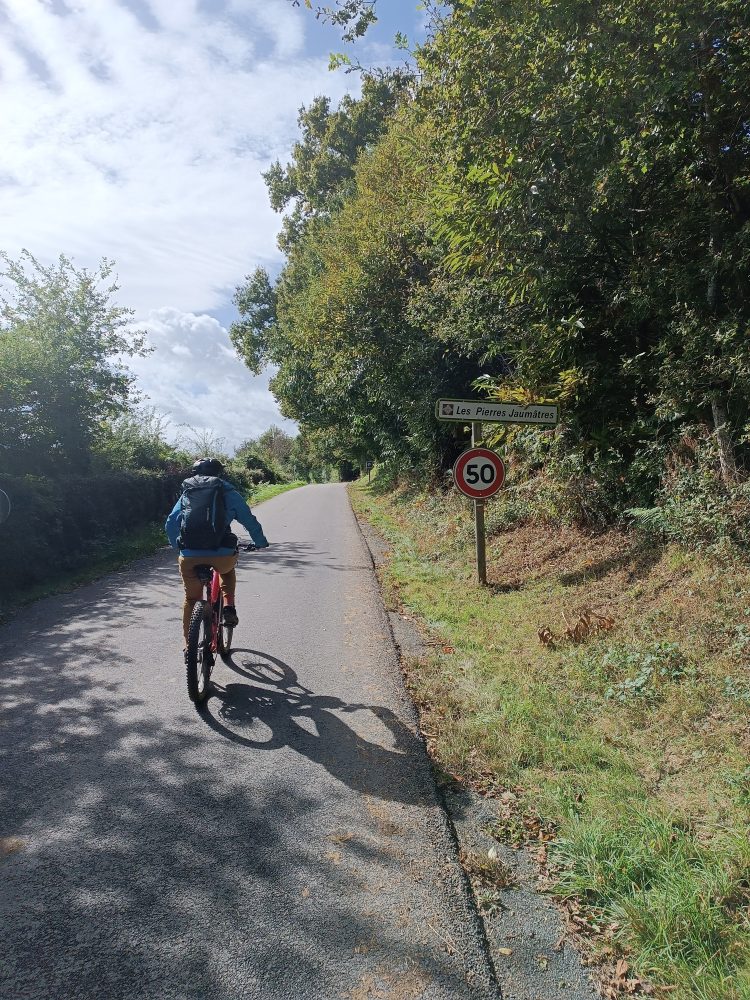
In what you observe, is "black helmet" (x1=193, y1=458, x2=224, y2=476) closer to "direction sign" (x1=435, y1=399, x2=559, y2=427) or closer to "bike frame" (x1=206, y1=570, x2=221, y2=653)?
"bike frame" (x1=206, y1=570, x2=221, y2=653)

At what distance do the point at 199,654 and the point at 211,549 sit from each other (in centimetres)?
91

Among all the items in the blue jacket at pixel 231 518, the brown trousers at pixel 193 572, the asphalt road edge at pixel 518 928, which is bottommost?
the asphalt road edge at pixel 518 928

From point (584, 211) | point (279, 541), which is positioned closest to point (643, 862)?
point (584, 211)

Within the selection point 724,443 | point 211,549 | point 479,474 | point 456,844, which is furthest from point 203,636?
point 724,443

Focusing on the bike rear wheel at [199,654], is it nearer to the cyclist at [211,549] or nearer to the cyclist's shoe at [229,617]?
the cyclist at [211,549]

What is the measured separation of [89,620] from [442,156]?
7.24m

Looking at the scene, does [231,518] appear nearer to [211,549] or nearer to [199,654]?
[211,549]

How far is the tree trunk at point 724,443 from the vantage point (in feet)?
19.6

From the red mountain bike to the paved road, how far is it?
214 millimetres

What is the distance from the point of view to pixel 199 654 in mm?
4945

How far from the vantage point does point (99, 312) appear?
582 inches

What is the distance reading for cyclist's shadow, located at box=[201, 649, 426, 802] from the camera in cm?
380

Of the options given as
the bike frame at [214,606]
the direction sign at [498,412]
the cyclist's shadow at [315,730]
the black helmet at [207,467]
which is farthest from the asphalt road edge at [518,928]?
the direction sign at [498,412]

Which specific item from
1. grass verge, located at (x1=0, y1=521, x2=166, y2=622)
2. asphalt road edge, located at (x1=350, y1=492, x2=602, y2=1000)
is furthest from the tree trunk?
grass verge, located at (x1=0, y1=521, x2=166, y2=622)
